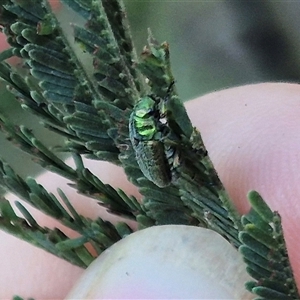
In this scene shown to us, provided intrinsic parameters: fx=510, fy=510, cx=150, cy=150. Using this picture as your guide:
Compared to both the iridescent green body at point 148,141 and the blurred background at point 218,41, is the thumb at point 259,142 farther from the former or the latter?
the blurred background at point 218,41

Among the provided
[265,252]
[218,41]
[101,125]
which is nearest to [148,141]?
[101,125]

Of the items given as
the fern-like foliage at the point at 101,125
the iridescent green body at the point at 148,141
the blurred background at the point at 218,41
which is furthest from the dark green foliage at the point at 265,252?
the blurred background at the point at 218,41

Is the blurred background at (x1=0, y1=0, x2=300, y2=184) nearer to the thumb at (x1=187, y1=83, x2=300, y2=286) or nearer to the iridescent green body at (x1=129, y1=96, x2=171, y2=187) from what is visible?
the thumb at (x1=187, y1=83, x2=300, y2=286)

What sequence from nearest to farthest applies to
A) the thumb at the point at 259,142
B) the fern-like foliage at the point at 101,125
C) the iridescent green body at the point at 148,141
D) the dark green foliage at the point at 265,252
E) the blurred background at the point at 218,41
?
1. the dark green foliage at the point at 265,252
2. the fern-like foliage at the point at 101,125
3. the iridescent green body at the point at 148,141
4. the thumb at the point at 259,142
5. the blurred background at the point at 218,41

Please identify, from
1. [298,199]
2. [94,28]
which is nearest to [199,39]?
[298,199]

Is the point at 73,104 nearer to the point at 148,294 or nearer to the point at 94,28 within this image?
the point at 94,28

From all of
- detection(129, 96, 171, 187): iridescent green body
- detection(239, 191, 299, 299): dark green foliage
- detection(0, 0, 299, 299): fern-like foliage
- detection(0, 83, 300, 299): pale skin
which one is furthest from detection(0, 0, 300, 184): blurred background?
detection(239, 191, 299, 299): dark green foliage

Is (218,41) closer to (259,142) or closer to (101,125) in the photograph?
(259,142)
